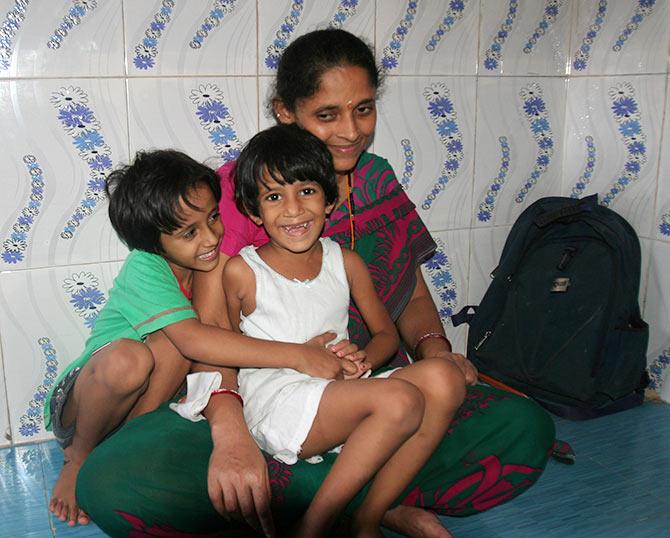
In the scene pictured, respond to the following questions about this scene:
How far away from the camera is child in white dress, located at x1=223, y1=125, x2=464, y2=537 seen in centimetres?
126

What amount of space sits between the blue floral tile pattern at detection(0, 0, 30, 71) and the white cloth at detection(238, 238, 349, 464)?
0.72 metres

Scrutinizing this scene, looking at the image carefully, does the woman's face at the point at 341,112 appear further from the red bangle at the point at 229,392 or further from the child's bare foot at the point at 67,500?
the child's bare foot at the point at 67,500

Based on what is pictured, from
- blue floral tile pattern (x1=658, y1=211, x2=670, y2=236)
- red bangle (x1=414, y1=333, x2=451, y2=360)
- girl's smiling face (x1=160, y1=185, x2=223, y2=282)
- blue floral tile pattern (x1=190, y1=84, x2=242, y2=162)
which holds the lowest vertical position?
red bangle (x1=414, y1=333, x2=451, y2=360)

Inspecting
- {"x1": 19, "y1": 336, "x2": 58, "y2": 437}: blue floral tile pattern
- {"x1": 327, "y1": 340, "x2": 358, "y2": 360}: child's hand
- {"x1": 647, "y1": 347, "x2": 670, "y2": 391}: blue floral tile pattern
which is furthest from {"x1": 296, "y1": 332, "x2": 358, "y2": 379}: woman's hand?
{"x1": 647, "y1": 347, "x2": 670, "y2": 391}: blue floral tile pattern

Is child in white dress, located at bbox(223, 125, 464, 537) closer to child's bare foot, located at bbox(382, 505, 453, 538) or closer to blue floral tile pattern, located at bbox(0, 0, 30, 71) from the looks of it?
child's bare foot, located at bbox(382, 505, 453, 538)

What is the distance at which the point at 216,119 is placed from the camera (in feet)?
6.09

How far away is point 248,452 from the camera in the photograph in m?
1.29

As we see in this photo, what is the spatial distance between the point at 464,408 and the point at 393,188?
575 millimetres

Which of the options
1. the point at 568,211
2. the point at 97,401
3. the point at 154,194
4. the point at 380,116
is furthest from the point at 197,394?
the point at 568,211

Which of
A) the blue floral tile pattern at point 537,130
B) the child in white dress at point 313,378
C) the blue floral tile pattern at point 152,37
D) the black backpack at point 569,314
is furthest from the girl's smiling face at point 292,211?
the blue floral tile pattern at point 537,130

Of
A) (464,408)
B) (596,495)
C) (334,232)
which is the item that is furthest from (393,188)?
(596,495)

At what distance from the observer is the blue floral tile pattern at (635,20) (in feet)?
6.65

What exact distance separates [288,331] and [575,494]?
0.75m

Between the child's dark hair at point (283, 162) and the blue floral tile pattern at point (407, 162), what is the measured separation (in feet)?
2.02
